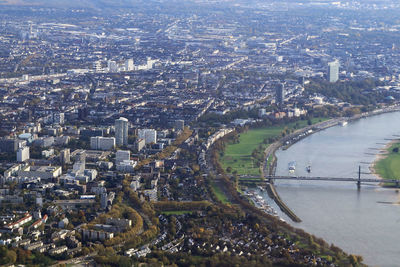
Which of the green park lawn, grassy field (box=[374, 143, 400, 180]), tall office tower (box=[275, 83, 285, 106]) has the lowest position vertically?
grassy field (box=[374, 143, 400, 180])

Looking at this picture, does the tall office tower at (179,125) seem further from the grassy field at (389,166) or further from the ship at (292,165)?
the grassy field at (389,166)

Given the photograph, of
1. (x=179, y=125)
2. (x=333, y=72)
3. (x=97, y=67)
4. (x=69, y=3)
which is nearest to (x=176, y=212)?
(x=179, y=125)

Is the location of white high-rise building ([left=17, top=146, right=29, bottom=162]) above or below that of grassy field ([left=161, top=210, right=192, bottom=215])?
above


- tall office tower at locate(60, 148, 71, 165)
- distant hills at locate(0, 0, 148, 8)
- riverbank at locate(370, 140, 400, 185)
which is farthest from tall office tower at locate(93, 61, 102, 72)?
distant hills at locate(0, 0, 148, 8)

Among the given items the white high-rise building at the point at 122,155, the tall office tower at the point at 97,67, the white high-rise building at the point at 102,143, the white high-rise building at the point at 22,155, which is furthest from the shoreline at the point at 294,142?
the tall office tower at the point at 97,67

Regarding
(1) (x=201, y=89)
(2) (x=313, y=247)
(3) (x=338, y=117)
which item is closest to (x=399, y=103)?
(3) (x=338, y=117)

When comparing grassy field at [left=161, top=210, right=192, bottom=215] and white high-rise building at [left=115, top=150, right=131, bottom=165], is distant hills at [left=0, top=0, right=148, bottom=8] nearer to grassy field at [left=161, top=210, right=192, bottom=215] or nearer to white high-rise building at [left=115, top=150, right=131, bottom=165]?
white high-rise building at [left=115, top=150, right=131, bottom=165]
